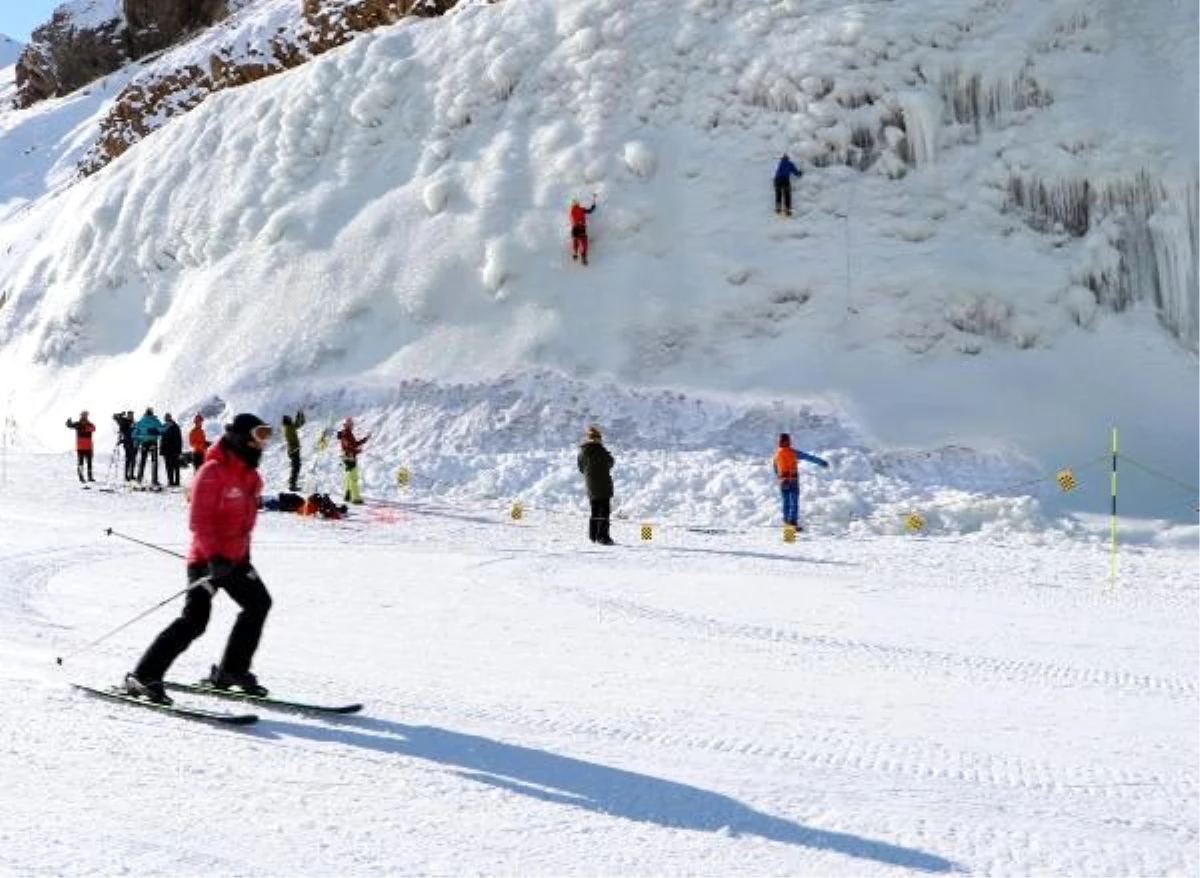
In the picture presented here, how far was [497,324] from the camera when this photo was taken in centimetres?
2280

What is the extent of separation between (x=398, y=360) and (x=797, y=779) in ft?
61.2

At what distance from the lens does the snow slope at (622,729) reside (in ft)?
14.3

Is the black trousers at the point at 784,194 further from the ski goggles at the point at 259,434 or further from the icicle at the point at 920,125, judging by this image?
the ski goggles at the point at 259,434

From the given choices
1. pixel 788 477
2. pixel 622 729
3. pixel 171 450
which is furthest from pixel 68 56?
pixel 622 729

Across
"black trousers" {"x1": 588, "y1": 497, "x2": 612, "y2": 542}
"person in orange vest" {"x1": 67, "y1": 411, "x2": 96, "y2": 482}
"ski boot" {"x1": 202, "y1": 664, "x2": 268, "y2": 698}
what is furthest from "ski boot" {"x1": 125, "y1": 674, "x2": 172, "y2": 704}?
"person in orange vest" {"x1": 67, "y1": 411, "x2": 96, "y2": 482}

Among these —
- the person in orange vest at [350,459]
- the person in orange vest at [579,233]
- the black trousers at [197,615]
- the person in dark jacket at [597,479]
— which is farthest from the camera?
the person in orange vest at [579,233]

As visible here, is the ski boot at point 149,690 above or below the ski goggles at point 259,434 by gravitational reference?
below

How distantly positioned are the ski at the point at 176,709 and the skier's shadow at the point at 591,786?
0.59 ft

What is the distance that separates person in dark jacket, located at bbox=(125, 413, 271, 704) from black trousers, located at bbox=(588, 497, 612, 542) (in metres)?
8.97

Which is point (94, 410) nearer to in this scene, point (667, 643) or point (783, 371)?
point (783, 371)

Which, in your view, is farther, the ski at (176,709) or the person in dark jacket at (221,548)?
the person in dark jacket at (221,548)

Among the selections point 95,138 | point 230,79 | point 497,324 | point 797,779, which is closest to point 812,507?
point 497,324

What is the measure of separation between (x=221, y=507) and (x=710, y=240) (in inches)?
696

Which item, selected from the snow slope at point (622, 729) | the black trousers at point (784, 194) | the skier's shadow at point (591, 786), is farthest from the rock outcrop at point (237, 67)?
the skier's shadow at point (591, 786)
